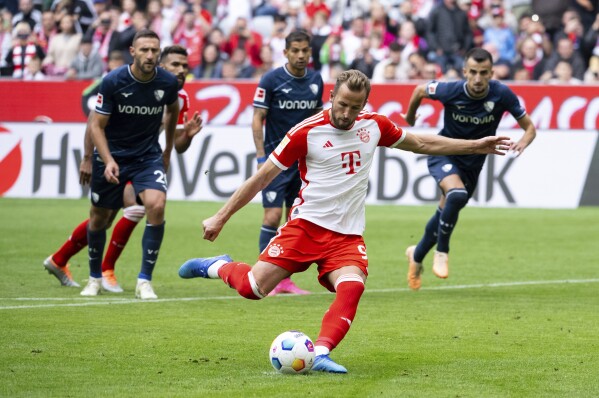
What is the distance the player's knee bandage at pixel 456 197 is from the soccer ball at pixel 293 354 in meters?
4.72

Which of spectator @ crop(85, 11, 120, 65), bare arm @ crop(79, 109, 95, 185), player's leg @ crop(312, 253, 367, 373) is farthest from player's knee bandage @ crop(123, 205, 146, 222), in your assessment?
spectator @ crop(85, 11, 120, 65)

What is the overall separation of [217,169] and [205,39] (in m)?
5.59

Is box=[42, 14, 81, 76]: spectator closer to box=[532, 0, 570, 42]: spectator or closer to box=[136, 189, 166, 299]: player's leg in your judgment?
box=[532, 0, 570, 42]: spectator

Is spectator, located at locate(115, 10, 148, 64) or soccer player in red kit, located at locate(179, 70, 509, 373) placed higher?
soccer player in red kit, located at locate(179, 70, 509, 373)

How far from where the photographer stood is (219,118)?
70.7 ft

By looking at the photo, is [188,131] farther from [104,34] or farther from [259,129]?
[104,34]

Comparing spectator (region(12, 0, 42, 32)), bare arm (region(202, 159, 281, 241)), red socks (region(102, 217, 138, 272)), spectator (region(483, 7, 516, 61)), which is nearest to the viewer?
bare arm (region(202, 159, 281, 241))

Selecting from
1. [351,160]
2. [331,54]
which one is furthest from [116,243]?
[331,54]

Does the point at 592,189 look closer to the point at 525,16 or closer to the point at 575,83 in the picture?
the point at 575,83

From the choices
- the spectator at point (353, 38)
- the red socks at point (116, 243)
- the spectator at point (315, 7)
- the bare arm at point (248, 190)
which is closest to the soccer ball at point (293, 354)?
the bare arm at point (248, 190)

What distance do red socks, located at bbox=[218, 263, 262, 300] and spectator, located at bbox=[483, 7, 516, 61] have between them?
16.9m

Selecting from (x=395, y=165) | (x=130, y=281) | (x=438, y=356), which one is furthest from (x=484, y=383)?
(x=395, y=165)

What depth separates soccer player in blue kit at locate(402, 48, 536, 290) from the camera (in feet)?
39.1

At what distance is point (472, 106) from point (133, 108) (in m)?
3.50
